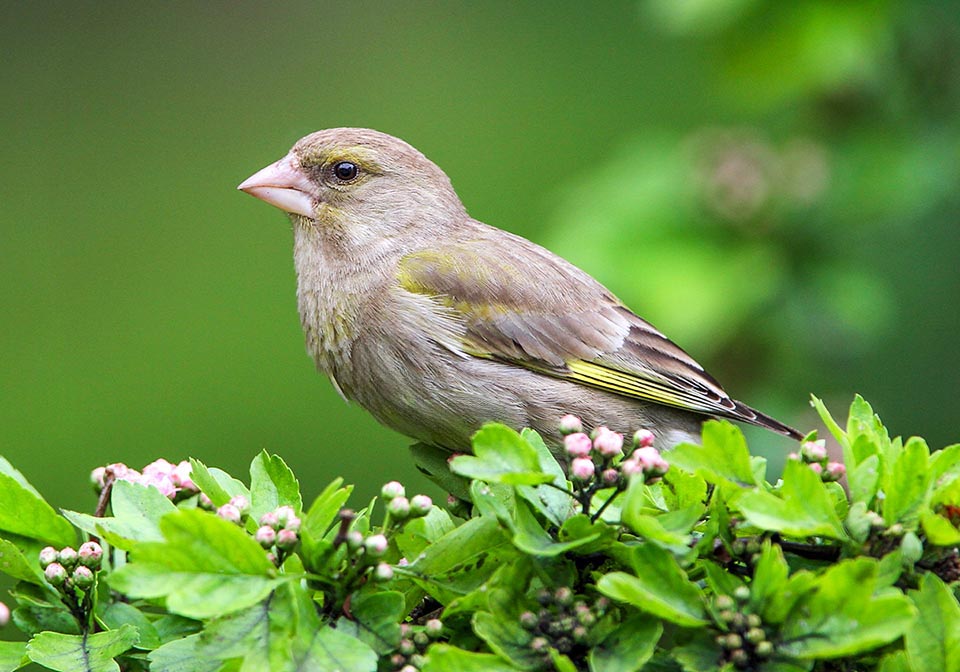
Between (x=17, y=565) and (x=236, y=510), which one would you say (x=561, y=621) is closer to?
(x=236, y=510)

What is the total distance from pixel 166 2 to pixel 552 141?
3437 millimetres

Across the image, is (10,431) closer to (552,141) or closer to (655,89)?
(552,141)

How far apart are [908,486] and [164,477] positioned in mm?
1272

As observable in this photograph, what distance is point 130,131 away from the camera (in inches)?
376

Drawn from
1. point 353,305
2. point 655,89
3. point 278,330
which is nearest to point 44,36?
point 278,330

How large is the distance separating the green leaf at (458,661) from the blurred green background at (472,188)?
2.47 metres

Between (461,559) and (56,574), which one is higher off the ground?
(461,559)

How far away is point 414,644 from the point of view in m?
2.03

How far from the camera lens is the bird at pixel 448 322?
3729 mm

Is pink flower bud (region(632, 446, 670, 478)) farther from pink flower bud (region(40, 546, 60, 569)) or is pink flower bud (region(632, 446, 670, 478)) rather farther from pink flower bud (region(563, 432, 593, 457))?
pink flower bud (region(40, 546, 60, 569))

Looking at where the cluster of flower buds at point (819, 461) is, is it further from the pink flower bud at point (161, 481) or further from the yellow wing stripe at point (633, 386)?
the yellow wing stripe at point (633, 386)

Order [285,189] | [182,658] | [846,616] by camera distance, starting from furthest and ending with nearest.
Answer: [285,189], [182,658], [846,616]

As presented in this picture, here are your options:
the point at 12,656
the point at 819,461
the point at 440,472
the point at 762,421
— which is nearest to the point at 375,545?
the point at 12,656

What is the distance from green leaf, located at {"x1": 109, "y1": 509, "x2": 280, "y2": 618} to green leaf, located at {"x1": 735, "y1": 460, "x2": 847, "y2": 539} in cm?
69
